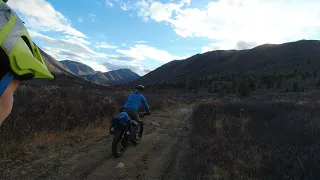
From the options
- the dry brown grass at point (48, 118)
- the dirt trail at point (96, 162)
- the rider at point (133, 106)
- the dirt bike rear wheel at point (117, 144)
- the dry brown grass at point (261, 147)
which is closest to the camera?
the dirt trail at point (96, 162)

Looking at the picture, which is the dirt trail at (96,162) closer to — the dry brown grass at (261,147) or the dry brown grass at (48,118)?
the dry brown grass at (48,118)

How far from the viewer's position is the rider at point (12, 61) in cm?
178

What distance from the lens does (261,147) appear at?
331 inches

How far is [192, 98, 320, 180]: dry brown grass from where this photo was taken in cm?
666

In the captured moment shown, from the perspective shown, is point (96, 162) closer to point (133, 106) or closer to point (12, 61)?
point (133, 106)

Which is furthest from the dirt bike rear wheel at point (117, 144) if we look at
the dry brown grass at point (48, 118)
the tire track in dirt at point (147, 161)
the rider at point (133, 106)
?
the dry brown grass at point (48, 118)

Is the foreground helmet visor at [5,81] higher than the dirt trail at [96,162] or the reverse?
higher

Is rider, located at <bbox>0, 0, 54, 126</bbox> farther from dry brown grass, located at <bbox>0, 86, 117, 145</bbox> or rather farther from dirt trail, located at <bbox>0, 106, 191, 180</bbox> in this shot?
dry brown grass, located at <bbox>0, 86, 117, 145</bbox>

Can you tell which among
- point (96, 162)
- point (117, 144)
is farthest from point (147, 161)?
point (96, 162)

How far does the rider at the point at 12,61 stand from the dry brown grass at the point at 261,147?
5.55 metres

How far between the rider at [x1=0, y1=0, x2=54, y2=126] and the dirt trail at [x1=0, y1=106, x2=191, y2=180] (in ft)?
16.1

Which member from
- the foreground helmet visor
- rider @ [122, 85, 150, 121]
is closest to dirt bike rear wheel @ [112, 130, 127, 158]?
rider @ [122, 85, 150, 121]

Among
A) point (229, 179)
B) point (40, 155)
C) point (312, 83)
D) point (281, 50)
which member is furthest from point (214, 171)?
point (281, 50)

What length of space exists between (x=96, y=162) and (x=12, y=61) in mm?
6173
